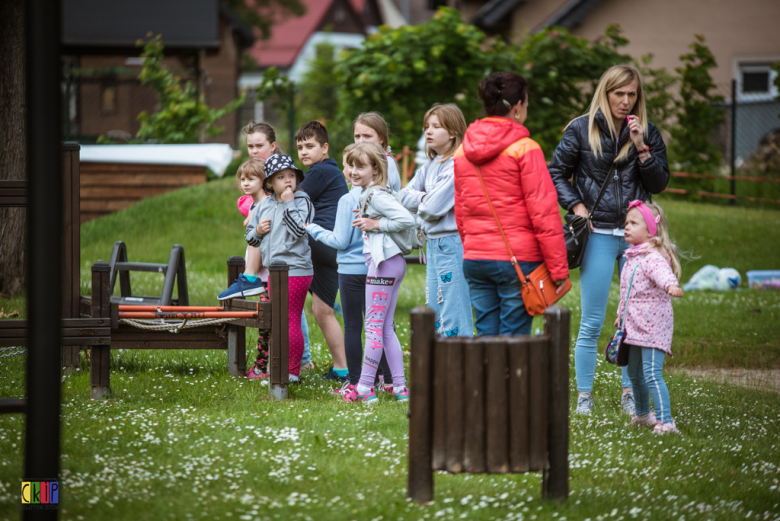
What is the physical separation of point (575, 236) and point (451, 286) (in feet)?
2.82

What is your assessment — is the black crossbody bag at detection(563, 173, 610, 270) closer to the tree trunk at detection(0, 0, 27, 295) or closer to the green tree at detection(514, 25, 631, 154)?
the tree trunk at detection(0, 0, 27, 295)

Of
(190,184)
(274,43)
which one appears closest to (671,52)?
(190,184)

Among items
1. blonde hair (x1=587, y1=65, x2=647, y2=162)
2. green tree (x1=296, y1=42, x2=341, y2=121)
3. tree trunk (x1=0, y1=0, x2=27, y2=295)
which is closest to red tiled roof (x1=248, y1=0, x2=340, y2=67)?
green tree (x1=296, y1=42, x2=341, y2=121)

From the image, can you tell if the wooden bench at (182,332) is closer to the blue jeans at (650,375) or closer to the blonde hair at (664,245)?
the blue jeans at (650,375)

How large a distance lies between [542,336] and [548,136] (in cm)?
1254

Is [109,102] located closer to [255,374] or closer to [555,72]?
[555,72]

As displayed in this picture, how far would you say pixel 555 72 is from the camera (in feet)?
51.4

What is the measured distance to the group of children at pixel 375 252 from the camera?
4.95 metres

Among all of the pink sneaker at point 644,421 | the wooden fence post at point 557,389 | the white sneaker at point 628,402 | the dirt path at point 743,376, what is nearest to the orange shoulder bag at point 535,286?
the wooden fence post at point 557,389

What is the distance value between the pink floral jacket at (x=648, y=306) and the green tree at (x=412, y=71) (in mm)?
10269

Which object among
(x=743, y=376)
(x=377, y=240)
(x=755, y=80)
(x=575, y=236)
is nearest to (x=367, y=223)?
(x=377, y=240)

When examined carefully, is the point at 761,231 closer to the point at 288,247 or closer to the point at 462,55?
the point at 462,55

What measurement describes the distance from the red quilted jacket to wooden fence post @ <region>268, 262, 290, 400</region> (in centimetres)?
157

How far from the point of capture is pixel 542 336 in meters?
3.63
